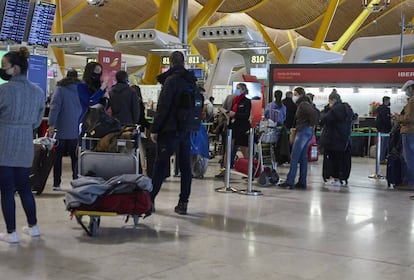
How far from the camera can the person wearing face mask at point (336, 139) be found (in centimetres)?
974

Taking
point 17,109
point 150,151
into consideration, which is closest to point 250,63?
point 150,151

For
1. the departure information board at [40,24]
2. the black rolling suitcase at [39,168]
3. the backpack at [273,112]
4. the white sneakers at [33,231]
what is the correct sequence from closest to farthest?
the white sneakers at [33,231] < the black rolling suitcase at [39,168] < the departure information board at [40,24] < the backpack at [273,112]

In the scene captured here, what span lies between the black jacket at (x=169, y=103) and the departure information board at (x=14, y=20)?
3.94 meters

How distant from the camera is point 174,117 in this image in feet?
20.2

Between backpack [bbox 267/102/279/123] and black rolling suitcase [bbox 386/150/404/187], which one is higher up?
backpack [bbox 267/102/279/123]

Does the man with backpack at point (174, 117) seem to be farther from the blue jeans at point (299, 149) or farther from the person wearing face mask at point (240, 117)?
the blue jeans at point (299, 149)

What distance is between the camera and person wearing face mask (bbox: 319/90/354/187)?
974cm

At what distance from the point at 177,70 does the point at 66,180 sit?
3774mm

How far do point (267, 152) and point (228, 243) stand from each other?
435 cm

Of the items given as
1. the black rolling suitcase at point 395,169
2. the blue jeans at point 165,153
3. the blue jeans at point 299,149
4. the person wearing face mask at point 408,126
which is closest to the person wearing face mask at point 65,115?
the blue jeans at point 165,153

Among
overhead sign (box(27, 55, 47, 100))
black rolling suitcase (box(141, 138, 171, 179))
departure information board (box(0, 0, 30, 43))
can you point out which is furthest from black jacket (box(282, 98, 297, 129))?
departure information board (box(0, 0, 30, 43))

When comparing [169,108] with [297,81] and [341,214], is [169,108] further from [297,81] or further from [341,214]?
[297,81]

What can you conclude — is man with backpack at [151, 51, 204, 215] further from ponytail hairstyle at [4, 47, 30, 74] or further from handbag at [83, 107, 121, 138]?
ponytail hairstyle at [4, 47, 30, 74]

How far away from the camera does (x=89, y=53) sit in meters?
18.8
